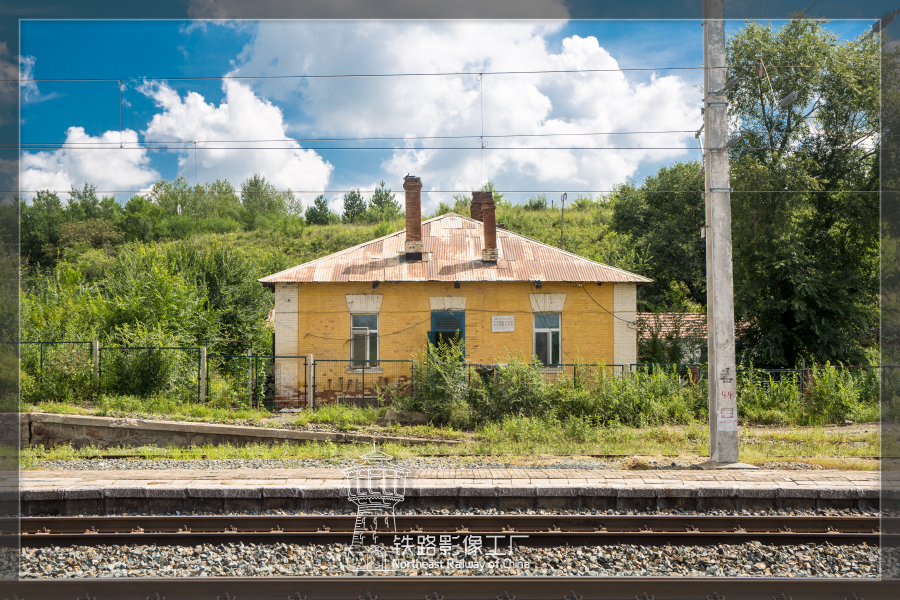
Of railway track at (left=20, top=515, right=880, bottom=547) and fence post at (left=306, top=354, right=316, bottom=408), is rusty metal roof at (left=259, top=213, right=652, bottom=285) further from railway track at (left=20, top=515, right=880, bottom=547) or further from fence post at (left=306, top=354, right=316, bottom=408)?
railway track at (left=20, top=515, right=880, bottom=547)

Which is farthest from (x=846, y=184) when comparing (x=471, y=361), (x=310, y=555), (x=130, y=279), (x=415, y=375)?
(x=130, y=279)

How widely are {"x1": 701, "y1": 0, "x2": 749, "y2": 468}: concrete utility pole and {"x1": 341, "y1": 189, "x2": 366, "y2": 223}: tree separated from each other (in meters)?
51.7

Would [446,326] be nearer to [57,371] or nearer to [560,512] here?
[560,512]

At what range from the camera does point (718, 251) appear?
31.8 ft

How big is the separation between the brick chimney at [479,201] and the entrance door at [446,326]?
404cm

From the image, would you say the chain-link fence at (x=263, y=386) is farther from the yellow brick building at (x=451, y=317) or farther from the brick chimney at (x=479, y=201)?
the brick chimney at (x=479, y=201)

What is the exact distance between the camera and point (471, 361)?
16812mm

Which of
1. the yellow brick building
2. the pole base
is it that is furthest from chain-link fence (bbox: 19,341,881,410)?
the pole base

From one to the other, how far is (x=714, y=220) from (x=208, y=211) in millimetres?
61327

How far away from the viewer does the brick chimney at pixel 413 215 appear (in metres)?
17.6

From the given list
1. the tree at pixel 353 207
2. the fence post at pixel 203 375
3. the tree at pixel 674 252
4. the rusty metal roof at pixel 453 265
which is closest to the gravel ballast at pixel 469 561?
the fence post at pixel 203 375

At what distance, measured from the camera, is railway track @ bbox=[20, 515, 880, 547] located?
252 inches

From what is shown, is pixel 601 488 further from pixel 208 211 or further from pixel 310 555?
pixel 208 211

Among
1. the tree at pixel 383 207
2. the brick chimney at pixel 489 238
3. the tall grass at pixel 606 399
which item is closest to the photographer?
the tall grass at pixel 606 399
